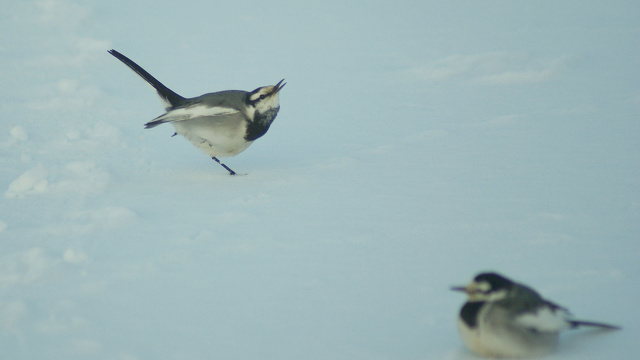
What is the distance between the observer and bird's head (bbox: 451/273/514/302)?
294cm

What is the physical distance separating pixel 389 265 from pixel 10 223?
2689 mm

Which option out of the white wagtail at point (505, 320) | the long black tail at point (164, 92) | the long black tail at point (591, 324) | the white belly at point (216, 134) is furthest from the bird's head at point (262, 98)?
the long black tail at point (591, 324)

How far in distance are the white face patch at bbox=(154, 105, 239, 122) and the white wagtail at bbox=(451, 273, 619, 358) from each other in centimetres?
332

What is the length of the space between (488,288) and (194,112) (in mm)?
3487

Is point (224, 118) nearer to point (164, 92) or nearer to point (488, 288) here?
point (164, 92)

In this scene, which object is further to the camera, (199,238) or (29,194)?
(29,194)

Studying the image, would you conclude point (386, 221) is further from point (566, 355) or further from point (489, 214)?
point (566, 355)

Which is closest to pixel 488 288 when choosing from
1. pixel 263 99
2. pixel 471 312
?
pixel 471 312

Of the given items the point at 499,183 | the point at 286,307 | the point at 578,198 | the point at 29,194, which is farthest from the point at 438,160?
the point at 29,194

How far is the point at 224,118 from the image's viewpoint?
19.0 ft

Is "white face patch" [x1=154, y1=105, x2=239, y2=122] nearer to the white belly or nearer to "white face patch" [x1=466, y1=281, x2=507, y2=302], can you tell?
the white belly

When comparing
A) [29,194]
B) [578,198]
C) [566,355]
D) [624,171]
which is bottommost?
[566,355]

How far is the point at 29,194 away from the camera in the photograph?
17.8 ft

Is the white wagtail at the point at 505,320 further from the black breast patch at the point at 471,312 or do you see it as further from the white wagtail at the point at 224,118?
the white wagtail at the point at 224,118
